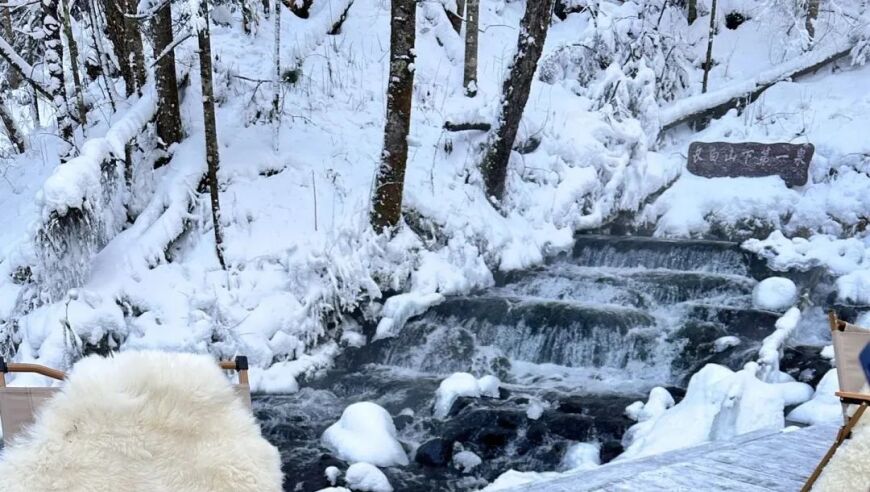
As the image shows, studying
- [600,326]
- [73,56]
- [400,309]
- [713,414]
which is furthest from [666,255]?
[73,56]

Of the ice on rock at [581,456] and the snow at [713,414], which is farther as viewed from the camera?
the ice on rock at [581,456]

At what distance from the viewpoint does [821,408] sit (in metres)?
5.24

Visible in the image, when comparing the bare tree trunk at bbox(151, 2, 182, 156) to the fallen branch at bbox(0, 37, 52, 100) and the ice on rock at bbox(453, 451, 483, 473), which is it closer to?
the fallen branch at bbox(0, 37, 52, 100)

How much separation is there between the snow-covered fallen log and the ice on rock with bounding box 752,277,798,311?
5.03 meters

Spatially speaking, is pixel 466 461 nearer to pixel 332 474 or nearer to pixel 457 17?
pixel 332 474

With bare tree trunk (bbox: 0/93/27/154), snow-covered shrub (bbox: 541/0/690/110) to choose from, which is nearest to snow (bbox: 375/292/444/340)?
snow-covered shrub (bbox: 541/0/690/110)

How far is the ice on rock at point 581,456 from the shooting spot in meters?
5.30

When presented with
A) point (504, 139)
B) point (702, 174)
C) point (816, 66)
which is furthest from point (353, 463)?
point (816, 66)

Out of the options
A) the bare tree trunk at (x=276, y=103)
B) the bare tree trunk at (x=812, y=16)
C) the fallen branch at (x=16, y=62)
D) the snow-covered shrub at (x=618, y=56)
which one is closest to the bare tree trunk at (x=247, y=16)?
the bare tree trunk at (x=276, y=103)

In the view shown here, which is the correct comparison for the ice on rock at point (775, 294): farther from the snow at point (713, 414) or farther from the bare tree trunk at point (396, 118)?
the bare tree trunk at point (396, 118)

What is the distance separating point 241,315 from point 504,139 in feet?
14.8

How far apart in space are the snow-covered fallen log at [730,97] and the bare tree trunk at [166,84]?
797 centimetres

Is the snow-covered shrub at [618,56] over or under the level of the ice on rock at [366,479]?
over

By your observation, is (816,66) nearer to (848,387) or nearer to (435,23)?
(435,23)
